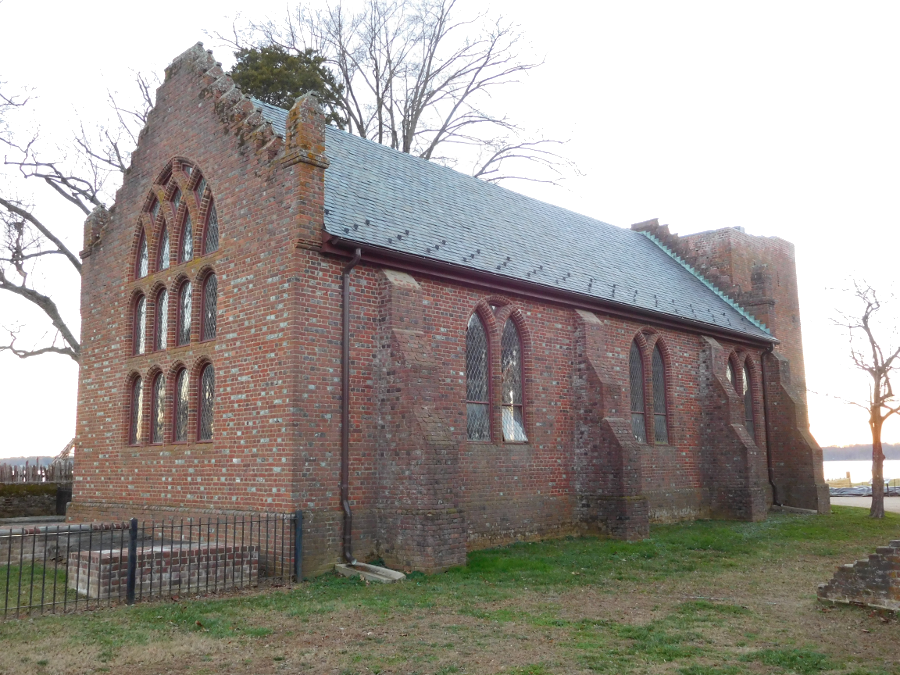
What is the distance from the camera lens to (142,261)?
16422 mm

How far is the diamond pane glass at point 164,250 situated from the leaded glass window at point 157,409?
7.54ft

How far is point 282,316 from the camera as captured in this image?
12422 millimetres

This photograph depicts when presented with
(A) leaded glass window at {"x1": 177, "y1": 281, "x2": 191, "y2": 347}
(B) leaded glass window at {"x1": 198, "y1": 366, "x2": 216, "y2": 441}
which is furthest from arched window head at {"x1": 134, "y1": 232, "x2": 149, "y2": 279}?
(B) leaded glass window at {"x1": 198, "y1": 366, "x2": 216, "y2": 441}

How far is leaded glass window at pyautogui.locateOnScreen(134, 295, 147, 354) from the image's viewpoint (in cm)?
1562

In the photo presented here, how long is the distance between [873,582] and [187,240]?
13.0 meters

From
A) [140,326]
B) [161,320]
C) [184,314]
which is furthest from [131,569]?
[140,326]

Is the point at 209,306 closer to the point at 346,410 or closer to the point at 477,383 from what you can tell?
the point at 346,410

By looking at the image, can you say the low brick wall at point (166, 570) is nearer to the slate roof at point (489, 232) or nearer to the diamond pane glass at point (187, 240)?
the slate roof at point (489, 232)

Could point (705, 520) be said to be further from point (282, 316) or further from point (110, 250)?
point (110, 250)

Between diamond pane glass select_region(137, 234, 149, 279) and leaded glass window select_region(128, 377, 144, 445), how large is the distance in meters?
2.27

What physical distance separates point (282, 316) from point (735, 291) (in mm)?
18032

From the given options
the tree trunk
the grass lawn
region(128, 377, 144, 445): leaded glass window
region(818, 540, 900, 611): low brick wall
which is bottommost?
the grass lawn

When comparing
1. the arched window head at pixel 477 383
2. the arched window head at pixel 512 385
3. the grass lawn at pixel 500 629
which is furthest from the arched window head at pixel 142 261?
the grass lawn at pixel 500 629

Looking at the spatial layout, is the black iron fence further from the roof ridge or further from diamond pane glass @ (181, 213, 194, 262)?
the roof ridge
